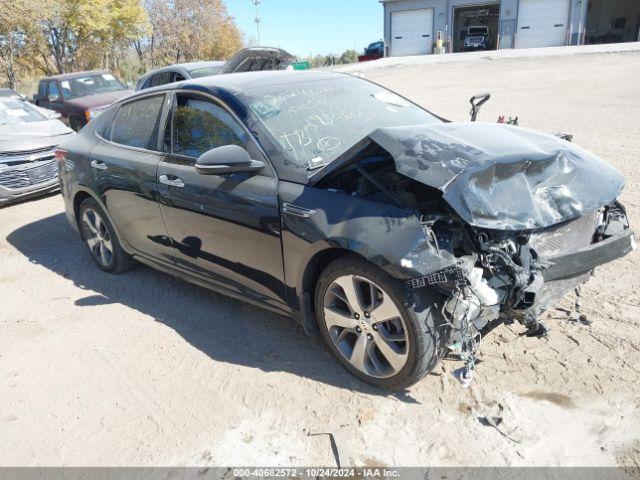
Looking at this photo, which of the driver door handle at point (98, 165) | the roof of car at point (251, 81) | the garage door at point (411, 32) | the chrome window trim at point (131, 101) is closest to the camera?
the roof of car at point (251, 81)

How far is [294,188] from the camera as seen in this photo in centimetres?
308

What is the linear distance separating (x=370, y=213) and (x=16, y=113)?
28.0ft

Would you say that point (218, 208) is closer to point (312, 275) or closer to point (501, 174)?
point (312, 275)

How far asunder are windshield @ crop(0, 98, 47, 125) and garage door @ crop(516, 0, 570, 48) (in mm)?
31915

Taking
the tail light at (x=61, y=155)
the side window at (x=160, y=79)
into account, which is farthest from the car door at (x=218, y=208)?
the side window at (x=160, y=79)

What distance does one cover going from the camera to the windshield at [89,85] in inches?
511

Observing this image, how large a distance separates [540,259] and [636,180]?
4.02m

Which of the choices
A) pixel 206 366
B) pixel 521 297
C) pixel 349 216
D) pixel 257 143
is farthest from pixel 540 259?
pixel 206 366

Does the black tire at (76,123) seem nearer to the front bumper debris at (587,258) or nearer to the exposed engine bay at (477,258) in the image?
the exposed engine bay at (477,258)

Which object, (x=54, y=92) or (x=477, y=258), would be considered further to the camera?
(x=54, y=92)

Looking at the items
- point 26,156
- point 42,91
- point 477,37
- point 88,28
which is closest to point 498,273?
point 26,156

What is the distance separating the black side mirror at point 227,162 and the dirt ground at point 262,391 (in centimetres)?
124

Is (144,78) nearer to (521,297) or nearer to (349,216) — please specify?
(349,216)

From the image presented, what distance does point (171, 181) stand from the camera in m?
3.81
